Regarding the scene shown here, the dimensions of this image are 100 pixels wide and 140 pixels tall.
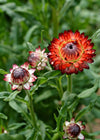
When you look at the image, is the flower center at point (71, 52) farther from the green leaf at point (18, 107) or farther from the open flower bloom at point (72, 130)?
the green leaf at point (18, 107)

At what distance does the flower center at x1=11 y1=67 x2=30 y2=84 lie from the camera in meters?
0.82

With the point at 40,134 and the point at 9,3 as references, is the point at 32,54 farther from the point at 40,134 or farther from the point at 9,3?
the point at 9,3

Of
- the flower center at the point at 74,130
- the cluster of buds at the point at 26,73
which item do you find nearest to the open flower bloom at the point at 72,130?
the flower center at the point at 74,130

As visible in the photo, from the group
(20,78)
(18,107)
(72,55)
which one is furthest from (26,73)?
(18,107)

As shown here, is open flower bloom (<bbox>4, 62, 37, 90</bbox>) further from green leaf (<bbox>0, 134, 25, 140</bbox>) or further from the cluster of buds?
green leaf (<bbox>0, 134, 25, 140</bbox>)

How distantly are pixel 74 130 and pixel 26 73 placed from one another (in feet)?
0.88

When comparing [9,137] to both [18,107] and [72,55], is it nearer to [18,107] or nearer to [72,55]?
[18,107]

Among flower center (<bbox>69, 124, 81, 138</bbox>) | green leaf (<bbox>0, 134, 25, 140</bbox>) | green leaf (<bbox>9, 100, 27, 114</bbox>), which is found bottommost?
flower center (<bbox>69, 124, 81, 138</bbox>)

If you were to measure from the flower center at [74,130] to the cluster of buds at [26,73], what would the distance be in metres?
0.22

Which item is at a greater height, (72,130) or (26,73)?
(26,73)

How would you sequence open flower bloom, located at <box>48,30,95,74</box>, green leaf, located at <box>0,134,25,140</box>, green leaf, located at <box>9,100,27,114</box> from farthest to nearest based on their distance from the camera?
green leaf, located at <box>9,100,27,114</box>, green leaf, located at <box>0,134,25,140</box>, open flower bloom, located at <box>48,30,95,74</box>

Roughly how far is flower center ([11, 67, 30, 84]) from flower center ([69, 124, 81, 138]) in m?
0.24

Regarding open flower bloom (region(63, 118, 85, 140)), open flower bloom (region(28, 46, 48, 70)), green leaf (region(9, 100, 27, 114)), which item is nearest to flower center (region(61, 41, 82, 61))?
open flower bloom (region(28, 46, 48, 70))

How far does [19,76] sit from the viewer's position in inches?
32.3
